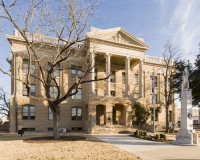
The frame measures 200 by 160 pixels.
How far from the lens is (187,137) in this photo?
13961mm

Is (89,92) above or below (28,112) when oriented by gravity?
above

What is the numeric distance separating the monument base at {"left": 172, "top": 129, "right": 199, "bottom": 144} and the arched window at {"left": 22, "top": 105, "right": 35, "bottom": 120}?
74.2ft

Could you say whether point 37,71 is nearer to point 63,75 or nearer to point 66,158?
point 63,75

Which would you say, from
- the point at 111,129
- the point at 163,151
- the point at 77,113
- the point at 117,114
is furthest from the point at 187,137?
the point at 77,113

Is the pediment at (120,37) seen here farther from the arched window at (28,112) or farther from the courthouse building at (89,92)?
the arched window at (28,112)

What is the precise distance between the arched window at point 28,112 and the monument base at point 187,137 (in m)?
22.6

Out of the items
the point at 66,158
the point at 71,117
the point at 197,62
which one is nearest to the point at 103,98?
the point at 71,117

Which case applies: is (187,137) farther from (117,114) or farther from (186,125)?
(117,114)

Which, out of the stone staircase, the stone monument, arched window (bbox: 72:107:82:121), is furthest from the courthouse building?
the stone monument

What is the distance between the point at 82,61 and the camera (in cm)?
3127

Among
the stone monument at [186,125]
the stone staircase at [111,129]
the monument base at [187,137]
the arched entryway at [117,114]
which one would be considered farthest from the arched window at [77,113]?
the monument base at [187,137]

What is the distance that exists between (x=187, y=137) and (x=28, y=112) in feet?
78.3

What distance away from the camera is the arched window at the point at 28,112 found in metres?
26.9

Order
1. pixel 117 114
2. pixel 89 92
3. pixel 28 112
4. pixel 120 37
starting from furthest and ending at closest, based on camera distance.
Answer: pixel 117 114 → pixel 120 37 → pixel 89 92 → pixel 28 112
